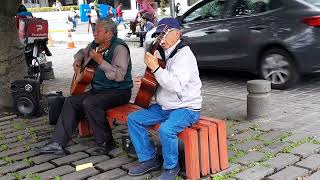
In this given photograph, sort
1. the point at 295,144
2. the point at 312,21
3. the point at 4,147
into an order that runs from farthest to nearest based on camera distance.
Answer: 1. the point at 312,21
2. the point at 4,147
3. the point at 295,144

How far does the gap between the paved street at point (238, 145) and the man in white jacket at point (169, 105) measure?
0.82ft

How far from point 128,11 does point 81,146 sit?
1405 inches

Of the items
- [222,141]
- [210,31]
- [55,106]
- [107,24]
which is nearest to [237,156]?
[222,141]

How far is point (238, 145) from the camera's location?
484cm

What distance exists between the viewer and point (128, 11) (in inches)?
1575

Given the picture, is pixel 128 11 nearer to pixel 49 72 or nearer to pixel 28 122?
pixel 49 72

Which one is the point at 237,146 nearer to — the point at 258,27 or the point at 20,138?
the point at 20,138

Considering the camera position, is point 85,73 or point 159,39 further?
point 85,73

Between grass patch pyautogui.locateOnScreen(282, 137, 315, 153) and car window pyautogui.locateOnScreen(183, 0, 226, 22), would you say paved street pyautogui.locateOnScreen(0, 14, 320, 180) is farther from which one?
car window pyautogui.locateOnScreen(183, 0, 226, 22)

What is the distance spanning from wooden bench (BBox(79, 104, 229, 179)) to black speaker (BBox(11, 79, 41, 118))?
2.84m

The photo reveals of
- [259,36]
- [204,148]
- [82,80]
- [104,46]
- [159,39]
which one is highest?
[159,39]

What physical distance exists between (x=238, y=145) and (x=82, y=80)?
70.3 inches

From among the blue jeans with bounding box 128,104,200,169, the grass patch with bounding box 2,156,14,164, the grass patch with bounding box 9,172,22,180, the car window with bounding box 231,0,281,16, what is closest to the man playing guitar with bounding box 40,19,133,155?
the grass patch with bounding box 2,156,14,164

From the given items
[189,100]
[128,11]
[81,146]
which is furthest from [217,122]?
[128,11]
